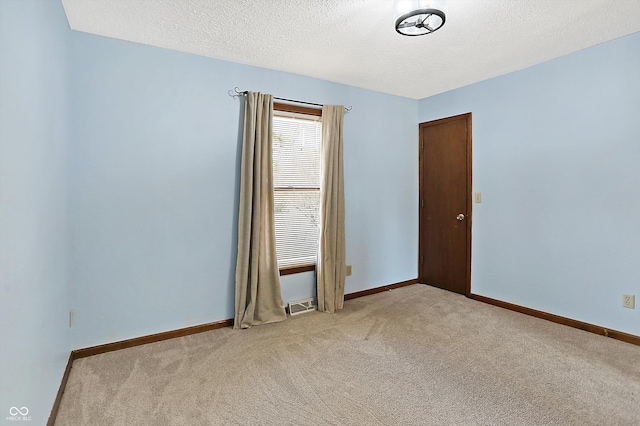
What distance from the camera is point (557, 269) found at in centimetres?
312

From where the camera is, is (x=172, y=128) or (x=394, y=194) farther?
(x=394, y=194)

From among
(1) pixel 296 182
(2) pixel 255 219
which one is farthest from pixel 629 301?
(2) pixel 255 219

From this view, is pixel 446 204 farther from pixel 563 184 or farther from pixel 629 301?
pixel 629 301

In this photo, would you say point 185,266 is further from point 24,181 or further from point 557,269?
point 557,269

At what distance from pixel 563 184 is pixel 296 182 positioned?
2.60 m

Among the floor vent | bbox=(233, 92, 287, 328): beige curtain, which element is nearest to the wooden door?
the floor vent

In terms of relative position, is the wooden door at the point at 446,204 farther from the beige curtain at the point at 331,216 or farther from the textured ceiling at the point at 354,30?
the beige curtain at the point at 331,216

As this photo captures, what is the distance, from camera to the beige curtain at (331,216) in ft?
11.5

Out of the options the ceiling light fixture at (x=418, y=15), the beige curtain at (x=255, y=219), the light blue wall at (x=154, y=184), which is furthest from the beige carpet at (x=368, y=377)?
the ceiling light fixture at (x=418, y=15)

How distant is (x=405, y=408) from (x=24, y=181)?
2235 mm

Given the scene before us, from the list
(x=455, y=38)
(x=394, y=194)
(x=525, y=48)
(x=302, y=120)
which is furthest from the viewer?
(x=394, y=194)

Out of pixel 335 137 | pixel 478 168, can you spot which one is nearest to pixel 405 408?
pixel 335 137

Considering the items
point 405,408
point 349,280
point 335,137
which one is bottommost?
point 405,408

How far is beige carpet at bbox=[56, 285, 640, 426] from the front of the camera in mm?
1835
